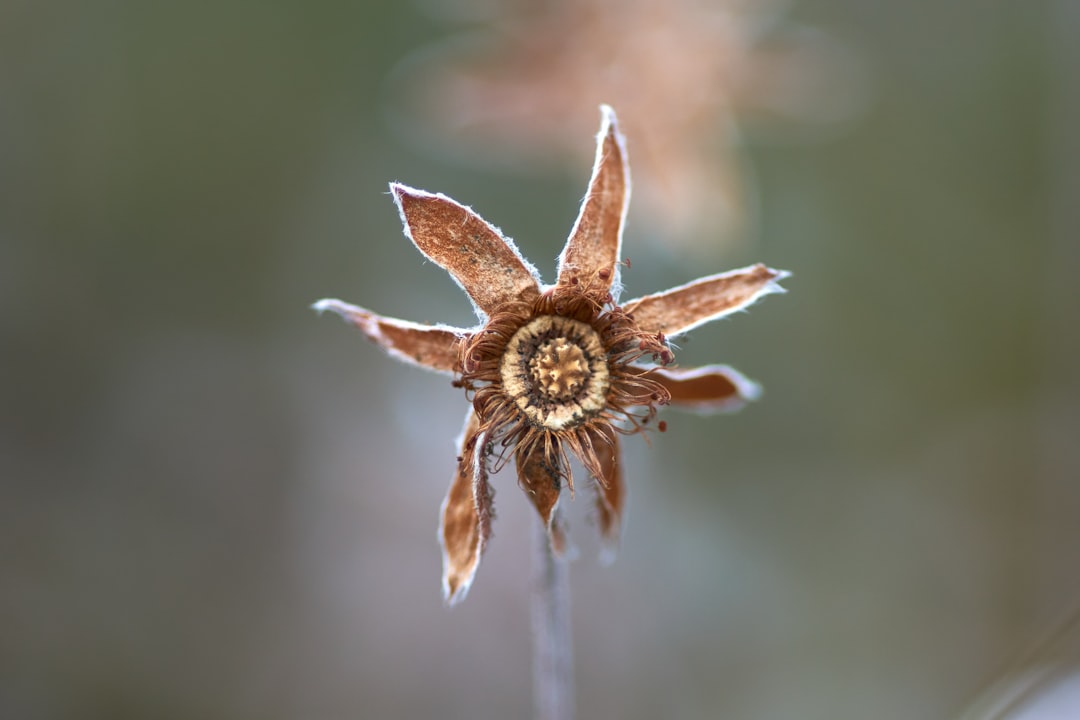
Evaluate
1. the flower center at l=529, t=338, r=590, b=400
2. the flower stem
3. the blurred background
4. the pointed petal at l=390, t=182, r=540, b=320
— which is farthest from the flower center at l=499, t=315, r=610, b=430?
the blurred background

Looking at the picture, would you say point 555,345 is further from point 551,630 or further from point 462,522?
point 551,630

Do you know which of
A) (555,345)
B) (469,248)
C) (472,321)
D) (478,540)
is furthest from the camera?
(472,321)

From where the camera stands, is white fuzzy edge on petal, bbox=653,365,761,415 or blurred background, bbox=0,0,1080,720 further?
blurred background, bbox=0,0,1080,720

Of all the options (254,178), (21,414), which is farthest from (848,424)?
(21,414)

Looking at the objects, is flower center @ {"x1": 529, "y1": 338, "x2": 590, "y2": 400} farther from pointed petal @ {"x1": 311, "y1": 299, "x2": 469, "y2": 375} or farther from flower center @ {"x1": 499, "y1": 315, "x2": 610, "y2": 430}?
pointed petal @ {"x1": 311, "y1": 299, "x2": 469, "y2": 375}

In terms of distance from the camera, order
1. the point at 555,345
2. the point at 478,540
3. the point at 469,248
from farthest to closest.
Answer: the point at 555,345 → the point at 469,248 → the point at 478,540

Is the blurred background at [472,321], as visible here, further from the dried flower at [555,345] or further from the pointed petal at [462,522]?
the pointed petal at [462,522]

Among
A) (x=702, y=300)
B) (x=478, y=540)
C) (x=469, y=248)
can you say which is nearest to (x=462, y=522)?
(x=478, y=540)
